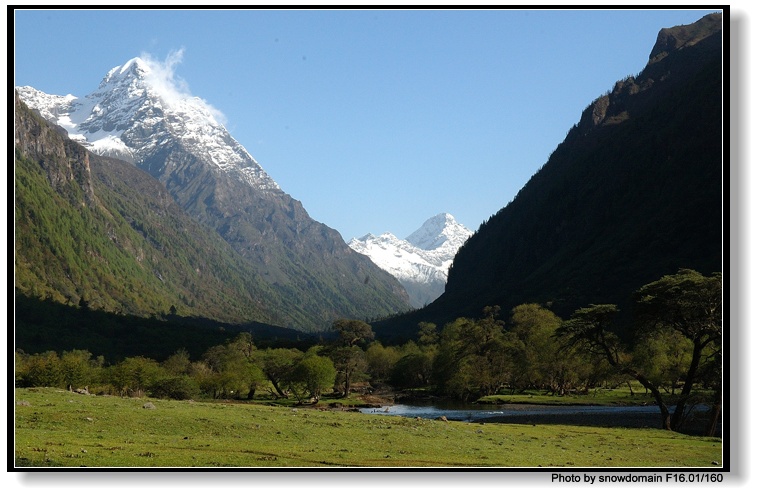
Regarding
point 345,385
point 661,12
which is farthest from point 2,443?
point 345,385

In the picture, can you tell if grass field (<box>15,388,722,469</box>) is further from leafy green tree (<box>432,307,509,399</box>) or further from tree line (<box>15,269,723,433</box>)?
leafy green tree (<box>432,307,509,399</box>)

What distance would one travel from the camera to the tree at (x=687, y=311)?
222 feet

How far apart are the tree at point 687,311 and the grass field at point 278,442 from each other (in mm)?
7564

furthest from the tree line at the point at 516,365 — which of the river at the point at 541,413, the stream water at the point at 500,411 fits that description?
the stream water at the point at 500,411

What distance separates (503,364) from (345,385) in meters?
33.1

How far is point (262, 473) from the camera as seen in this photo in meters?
38.2

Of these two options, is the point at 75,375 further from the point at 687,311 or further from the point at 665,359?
the point at 665,359

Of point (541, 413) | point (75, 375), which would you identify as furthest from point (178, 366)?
point (541, 413)

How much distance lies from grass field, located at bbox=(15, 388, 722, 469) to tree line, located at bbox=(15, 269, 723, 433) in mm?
12548

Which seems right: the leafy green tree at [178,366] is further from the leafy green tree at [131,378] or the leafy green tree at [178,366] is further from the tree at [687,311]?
the tree at [687,311]

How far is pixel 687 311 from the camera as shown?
233 feet

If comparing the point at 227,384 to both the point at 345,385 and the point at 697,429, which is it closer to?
the point at 345,385

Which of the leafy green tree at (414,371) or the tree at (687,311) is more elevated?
the tree at (687,311)

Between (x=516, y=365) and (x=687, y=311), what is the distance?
282 ft
